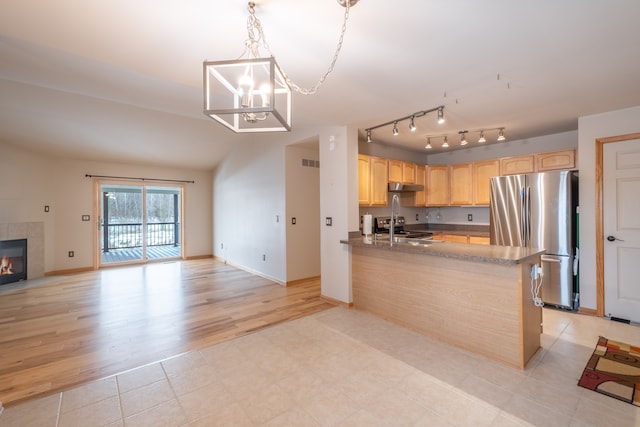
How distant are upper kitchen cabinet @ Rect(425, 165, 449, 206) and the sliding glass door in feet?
20.7

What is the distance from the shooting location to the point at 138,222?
7465 mm

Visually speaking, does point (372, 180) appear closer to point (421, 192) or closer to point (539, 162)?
point (421, 192)

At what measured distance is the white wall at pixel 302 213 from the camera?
16.8ft

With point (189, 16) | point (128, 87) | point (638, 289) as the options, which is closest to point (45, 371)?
point (128, 87)

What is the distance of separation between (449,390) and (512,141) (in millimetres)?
4546

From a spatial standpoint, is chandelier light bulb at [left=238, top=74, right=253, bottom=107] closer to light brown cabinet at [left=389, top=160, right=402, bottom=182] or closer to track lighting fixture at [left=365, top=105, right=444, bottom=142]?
track lighting fixture at [left=365, top=105, right=444, bottom=142]

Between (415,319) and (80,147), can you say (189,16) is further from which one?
(80,147)

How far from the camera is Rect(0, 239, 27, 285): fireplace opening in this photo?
501 centimetres

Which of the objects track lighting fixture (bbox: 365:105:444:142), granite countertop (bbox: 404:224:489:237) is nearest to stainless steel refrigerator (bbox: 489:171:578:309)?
granite countertop (bbox: 404:224:489:237)

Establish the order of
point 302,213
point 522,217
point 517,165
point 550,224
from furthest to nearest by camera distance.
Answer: point 302,213 → point 517,165 → point 522,217 → point 550,224

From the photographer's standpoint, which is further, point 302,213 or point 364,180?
point 302,213

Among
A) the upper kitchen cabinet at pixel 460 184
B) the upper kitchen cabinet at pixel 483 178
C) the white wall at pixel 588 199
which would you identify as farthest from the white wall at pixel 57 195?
the white wall at pixel 588 199

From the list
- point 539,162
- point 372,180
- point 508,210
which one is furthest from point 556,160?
point 372,180

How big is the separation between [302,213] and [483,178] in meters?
3.30
